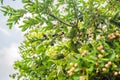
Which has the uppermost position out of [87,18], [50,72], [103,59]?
[87,18]

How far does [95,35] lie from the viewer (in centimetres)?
585

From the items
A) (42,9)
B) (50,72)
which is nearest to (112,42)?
(50,72)

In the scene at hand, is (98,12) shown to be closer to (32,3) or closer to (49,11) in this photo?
(49,11)

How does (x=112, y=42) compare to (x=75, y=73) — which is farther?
(x=112, y=42)

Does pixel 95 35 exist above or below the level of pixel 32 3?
below

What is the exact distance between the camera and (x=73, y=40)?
5980 mm

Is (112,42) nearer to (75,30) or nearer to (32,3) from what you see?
(75,30)

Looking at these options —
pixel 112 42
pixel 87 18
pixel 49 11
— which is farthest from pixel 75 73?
pixel 49 11

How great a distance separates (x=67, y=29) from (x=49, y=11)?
0.61 meters

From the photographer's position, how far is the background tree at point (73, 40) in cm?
468

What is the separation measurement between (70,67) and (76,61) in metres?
0.20

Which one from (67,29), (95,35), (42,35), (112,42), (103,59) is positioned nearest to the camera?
(103,59)

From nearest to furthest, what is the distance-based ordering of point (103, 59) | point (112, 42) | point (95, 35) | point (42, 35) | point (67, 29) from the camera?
1. point (103, 59)
2. point (112, 42)
3. point (95, 35)
4. point (67, 29)
5. point (42, 35)

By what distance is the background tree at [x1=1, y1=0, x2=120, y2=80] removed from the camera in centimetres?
468
